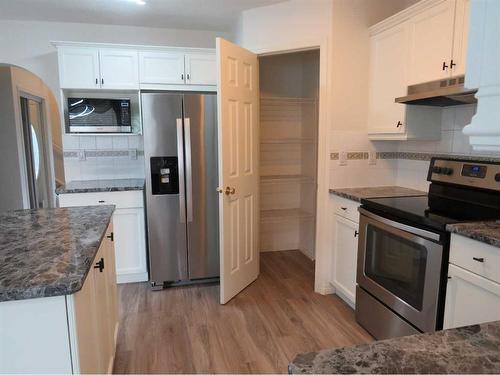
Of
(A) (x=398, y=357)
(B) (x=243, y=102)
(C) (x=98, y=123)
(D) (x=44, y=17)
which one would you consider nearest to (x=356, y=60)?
(B) (x=243, y=102)

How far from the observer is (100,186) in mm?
3035

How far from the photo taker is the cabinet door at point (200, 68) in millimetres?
3260

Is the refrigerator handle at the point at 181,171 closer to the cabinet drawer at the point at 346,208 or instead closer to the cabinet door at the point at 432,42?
the cabinet drawer at the point at 346,208

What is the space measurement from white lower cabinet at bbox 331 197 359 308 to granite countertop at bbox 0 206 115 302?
5.61 ft

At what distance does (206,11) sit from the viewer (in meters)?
3.03

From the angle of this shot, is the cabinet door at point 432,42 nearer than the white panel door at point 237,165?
Yes

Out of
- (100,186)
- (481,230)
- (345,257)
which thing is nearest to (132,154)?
(100,186)

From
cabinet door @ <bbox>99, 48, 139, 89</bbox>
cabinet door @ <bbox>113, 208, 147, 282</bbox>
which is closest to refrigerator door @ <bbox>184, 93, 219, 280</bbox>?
cabinet door @ <bbox>113, 208, 147, 282</bbox>

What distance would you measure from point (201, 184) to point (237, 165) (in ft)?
1.36

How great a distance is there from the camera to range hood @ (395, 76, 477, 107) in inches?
75.9

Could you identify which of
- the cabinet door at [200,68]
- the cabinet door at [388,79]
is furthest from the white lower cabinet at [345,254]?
the cabinet door at [200,68]

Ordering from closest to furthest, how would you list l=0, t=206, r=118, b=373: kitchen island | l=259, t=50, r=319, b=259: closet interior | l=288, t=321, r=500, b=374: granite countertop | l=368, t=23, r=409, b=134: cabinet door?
l=288, t=321, r=500, b=374: granite countertop, l=0, t=206, r=118, b=373: kitchen island, l=368, t=23, r=409, b=134: cabinet door, l=259, t=50, r=319, b=259: closet interior

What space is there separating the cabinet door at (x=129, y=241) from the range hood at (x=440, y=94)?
2.36 metres

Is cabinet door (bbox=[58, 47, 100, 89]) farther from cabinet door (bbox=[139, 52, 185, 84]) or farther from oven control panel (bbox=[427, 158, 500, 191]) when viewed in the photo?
oven control panel (bbox=[427, 158, 500, 191])
